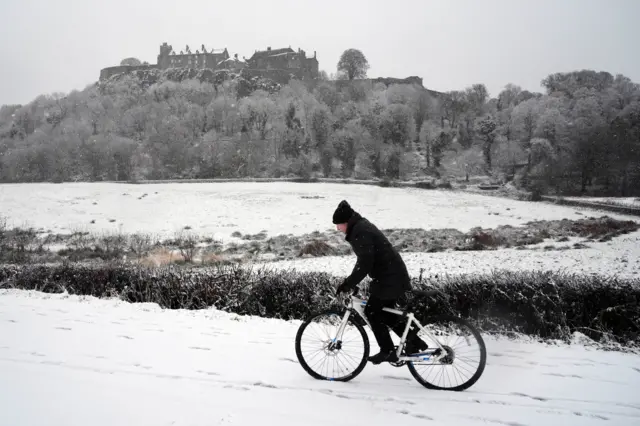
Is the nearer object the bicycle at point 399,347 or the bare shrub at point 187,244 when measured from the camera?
the bicycle at point 399,347

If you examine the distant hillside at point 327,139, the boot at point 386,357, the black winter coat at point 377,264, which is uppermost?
the distant hillside at point 327,139

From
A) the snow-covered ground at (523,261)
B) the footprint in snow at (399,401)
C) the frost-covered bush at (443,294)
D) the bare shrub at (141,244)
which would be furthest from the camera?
the bare shrub at (141,244)

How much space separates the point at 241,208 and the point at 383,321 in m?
27.2

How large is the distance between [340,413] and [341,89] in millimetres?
98482

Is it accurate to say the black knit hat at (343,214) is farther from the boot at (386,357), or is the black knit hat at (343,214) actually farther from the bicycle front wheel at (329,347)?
the boot at (386,357)

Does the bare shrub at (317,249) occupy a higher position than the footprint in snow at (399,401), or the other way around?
the footprint in snow at (399,401)

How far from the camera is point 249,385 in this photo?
4.64 m

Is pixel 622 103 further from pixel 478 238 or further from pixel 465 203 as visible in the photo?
pixel 478 238

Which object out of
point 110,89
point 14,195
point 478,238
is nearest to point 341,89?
point 110,89

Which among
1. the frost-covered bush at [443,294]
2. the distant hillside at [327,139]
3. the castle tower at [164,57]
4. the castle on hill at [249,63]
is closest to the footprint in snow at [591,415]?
the frost-covered bush at [443,294]

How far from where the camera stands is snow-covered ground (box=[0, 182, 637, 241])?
1030 inches

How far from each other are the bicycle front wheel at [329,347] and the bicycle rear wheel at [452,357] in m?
0.75

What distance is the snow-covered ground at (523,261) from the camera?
12.7m

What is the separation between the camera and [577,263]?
13383 mm
